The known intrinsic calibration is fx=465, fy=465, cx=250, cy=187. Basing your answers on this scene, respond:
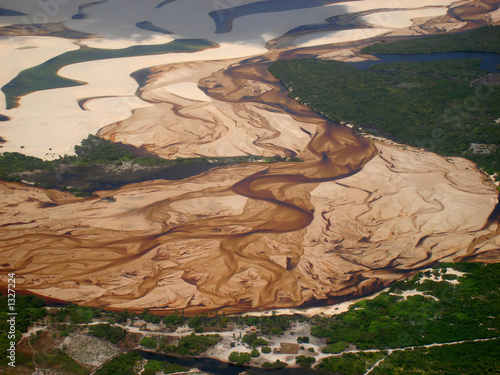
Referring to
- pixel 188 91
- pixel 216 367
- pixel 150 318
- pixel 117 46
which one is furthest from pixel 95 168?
pixel 117 46

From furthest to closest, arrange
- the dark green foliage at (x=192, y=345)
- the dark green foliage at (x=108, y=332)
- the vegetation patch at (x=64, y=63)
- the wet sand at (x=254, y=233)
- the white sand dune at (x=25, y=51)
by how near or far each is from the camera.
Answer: the white sand dune at (x=25, y=51) < the vegetation patch at (x=64, y=63) < the wet sand at (x=254, y=233) < the dark green foliage at (x=108, y=332) < the dark green foliage at (x=192, y=345)

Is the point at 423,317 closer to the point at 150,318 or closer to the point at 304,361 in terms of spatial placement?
the point at 304,361

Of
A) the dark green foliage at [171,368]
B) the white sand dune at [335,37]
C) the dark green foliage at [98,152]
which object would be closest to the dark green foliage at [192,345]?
the dark green foliage at [171,368]

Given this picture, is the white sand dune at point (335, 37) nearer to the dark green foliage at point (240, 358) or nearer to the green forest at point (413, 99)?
the green forest at point (413, 99)

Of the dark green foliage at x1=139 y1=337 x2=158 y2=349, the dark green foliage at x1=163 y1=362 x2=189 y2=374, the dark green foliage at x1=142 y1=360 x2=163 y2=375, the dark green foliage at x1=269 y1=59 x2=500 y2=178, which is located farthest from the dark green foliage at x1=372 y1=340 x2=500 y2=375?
the dark green foliage at x1=269 y1=59 x2=500 y2=178

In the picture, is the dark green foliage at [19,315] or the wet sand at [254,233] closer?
the dark green foliage at [19,315]

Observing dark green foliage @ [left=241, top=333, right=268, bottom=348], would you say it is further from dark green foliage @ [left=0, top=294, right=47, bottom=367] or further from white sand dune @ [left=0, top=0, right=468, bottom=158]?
white sand dune @ [left=0, top=0, right=468, bottom=158]

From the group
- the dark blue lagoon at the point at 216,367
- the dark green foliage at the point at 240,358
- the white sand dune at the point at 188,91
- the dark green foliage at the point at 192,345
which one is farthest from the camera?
the white sand dune at the point at 188,91

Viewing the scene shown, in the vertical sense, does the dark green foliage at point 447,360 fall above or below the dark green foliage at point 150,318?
below
